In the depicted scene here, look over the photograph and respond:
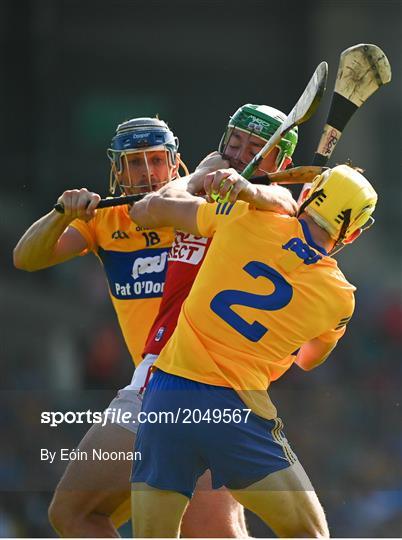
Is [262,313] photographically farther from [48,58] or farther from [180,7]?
[180,7]

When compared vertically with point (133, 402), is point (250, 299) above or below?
above

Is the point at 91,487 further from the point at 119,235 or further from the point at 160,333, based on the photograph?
the point at 119,235

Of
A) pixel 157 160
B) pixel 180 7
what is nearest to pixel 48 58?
pixel 180 7

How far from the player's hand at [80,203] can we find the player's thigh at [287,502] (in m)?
1.10

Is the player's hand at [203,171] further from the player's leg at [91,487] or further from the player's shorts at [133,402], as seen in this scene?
the player's leg at [91,487]

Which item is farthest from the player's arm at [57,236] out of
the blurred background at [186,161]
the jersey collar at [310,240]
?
the blurred background at [186,161]

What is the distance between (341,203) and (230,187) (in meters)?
0.35

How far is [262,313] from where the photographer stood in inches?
154

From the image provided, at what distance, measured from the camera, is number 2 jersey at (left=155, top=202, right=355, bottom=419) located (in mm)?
3916

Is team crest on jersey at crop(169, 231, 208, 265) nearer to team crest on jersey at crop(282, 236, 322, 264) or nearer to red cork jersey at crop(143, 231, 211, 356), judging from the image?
red cork jersey at crop(143, 231, 211, 356)

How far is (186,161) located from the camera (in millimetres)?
9508

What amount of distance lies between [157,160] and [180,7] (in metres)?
7.61

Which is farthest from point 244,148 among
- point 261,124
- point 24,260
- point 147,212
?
point 24,260

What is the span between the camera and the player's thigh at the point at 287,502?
3.85m
